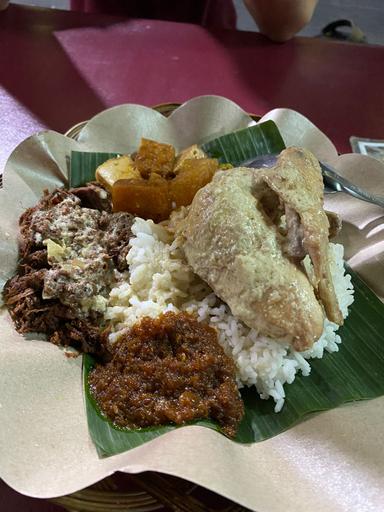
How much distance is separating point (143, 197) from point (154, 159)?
36cm

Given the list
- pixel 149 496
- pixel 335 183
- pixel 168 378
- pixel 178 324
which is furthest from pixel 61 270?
pixel 335 183

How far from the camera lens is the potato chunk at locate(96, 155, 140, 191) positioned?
322 centimetres

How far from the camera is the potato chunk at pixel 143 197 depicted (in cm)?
306

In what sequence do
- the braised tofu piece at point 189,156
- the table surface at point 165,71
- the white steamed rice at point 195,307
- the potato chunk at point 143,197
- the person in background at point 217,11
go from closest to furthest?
the white steamed rice at point 195,307
the potato chunk at point 143,197
the braised tofu piece at point 189,156
the table surface at point 165,71
the person in background at point 217,11

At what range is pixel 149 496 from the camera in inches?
85.0

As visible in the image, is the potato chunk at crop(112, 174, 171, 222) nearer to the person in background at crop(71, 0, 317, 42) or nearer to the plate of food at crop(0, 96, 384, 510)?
the plate of food at crop(0, 96, 384, 510)

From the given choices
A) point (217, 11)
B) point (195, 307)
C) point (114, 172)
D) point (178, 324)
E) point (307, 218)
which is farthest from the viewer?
point (217, 11)

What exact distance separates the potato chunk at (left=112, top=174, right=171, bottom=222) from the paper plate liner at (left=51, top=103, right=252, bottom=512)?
1536mm

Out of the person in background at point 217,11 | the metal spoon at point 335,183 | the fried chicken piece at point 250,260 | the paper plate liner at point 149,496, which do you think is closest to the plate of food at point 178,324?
the fried chicken piece at point 250,260

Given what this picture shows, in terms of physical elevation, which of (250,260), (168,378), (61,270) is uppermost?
(250,260)

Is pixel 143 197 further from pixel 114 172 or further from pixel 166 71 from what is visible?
pixel 166 71

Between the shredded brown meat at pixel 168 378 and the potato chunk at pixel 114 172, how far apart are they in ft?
3.38

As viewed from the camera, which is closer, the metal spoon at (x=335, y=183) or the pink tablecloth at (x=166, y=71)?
the metal spoon at (x=335, y=183)

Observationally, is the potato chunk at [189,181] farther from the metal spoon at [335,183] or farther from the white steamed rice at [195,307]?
the metal spoon at [335,183]
